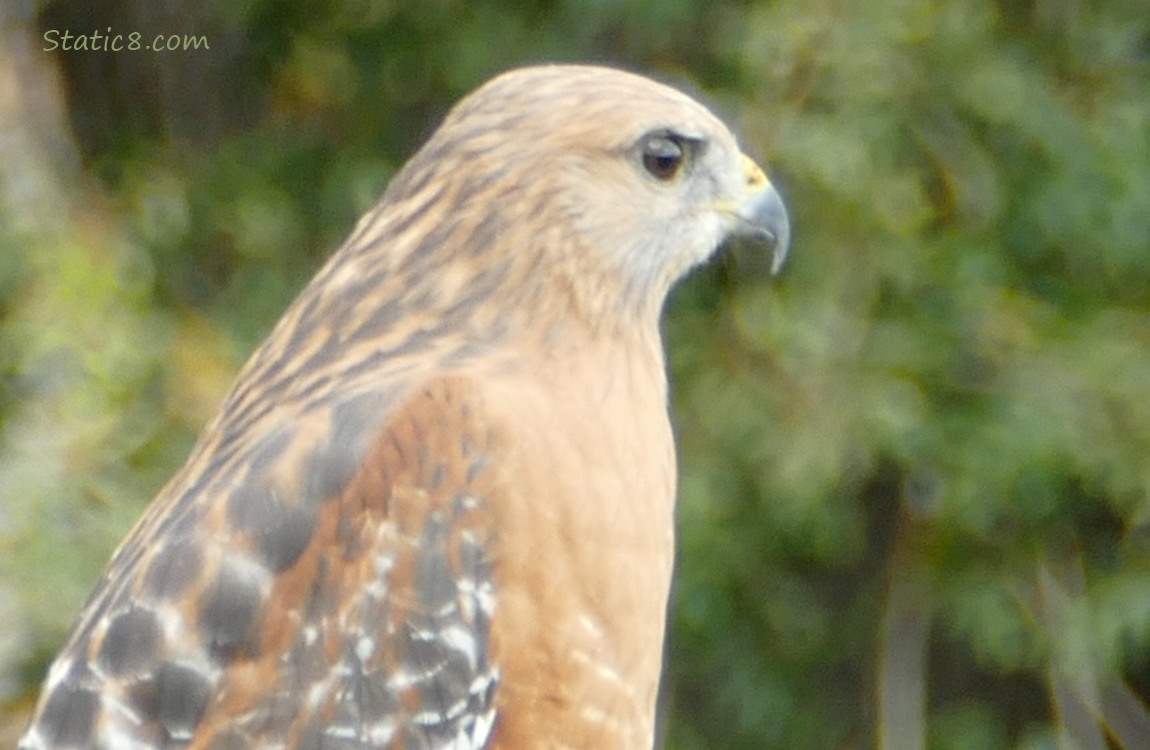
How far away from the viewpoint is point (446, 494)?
2.39 meters

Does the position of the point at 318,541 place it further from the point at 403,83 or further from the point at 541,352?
the point at 403,83

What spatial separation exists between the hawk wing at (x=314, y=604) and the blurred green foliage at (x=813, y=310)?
180cm

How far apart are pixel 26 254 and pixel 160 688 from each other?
245 cm

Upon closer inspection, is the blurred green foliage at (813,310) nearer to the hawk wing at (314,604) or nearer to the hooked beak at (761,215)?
the hooked beak at (761,215)

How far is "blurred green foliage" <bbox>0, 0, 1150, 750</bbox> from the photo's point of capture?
4.38m

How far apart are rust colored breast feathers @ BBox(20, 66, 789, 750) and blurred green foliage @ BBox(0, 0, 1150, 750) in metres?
1.66

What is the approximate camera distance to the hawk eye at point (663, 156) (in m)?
2.75

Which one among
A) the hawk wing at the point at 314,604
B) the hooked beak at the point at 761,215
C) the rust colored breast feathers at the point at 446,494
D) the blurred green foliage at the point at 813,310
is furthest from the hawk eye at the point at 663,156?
the blurred green foliage at the point at 813,310

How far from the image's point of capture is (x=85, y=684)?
2.22 meters

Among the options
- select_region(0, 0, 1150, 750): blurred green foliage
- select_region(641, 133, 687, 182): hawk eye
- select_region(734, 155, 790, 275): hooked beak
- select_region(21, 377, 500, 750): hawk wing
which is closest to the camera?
select_region(21, 377, 500, 750): hawk wing

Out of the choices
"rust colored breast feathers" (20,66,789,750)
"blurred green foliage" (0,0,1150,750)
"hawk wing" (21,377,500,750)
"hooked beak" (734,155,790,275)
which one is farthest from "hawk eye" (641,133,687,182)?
"blurred green foliage" (0,0,1150,750)

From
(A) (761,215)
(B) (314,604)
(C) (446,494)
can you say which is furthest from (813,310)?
(B) (314,604)

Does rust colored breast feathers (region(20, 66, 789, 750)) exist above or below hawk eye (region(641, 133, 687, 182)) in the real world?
below

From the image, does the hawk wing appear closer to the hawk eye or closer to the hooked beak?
the hawk eye
